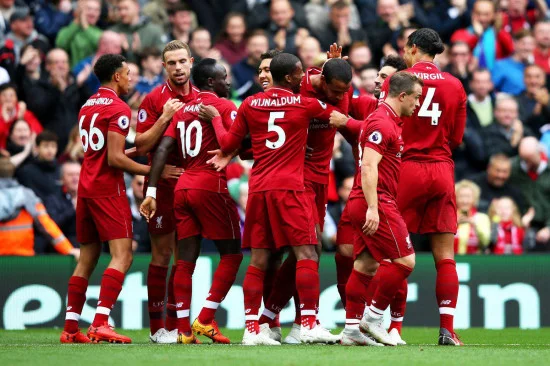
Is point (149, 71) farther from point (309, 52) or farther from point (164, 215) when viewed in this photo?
point (164, 215)

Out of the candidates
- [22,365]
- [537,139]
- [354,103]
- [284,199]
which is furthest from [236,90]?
[22,365]

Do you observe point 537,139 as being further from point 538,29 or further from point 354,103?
point 354,103

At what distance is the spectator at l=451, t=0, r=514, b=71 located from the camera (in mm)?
20906

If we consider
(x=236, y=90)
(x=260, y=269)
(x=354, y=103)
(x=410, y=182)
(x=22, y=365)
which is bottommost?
(x=22, y=365)

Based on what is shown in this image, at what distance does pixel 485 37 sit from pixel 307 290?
10.7 m

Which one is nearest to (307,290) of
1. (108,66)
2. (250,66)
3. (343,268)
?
(343,268)

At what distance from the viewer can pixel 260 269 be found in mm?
11609

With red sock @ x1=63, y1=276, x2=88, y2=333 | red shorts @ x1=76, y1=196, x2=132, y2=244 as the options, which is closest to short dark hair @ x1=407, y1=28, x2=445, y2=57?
red shorts @ x1=76, y1=196, x2=132, y2=244

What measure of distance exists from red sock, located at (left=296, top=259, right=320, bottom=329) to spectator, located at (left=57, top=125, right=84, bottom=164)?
6.43m

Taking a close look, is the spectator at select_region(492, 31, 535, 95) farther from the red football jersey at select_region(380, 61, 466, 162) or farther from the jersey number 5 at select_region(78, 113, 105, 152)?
the jersey number 5 at select_region(78, 113, 105, 152)

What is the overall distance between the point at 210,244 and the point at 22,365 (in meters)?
7.40

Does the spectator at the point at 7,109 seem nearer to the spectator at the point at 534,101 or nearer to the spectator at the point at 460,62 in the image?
the spectator at the point at 460,62

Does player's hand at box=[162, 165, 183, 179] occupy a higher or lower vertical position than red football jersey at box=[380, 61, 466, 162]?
lower

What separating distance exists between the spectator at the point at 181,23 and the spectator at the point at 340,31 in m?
2.01
